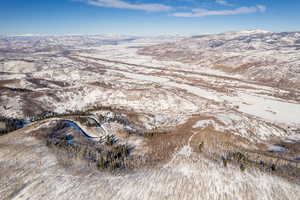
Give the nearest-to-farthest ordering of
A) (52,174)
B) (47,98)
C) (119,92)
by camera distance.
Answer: (52,174)
(47,98)
(119,92)

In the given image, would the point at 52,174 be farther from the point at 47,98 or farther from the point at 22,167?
the point at 47,98

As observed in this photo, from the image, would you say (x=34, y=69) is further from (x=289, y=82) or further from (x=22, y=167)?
(x=289, y=82)

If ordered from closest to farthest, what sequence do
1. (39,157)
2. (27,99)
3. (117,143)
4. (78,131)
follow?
1. (39,157)
2. (117,143)
3. (78,131)
4. (27,99)

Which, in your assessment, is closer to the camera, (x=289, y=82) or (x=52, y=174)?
(x=52, y=174)

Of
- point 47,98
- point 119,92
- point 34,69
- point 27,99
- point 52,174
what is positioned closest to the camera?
point 52,174

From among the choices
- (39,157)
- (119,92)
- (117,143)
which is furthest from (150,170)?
(119,92)

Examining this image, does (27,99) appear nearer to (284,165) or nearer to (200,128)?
(200,128)

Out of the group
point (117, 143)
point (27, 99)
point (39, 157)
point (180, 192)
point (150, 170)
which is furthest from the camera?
point (27, 99)

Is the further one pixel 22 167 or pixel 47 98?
pixel 47 98

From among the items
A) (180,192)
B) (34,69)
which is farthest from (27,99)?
(34,69)
